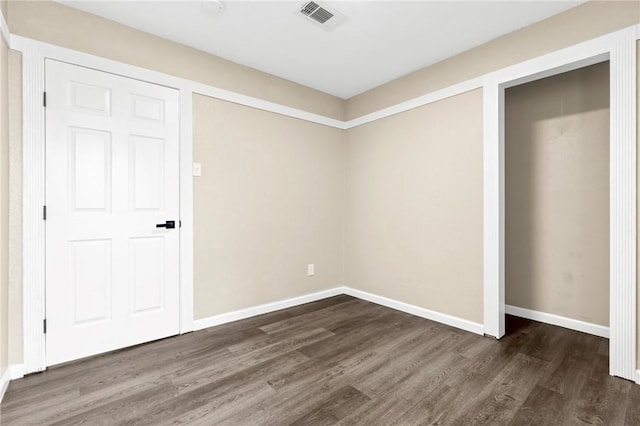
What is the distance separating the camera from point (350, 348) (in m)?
2.54

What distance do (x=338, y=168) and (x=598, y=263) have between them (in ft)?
9.56

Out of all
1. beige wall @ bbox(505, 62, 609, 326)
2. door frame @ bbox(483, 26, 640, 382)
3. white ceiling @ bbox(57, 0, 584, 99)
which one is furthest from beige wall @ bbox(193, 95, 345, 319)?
door frame @ bbox(483, 26, 640, 382)

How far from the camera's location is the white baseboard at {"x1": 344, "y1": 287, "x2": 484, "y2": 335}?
287 cm

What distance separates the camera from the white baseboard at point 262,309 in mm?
2955

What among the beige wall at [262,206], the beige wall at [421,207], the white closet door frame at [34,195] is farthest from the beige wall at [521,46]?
the white closet door frame at [34,195]

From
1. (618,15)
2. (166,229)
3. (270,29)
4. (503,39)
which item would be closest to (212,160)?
(166,229)

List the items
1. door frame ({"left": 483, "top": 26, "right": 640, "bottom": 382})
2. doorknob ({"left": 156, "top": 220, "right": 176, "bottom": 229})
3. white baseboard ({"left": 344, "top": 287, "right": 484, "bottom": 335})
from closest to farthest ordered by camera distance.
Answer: door frame ({"left": 483, "top": 26, "right": 640, "bottom": 382}) < doorknob ({"left": 156, "top": 220, "right": 176, "bottom": 229}) < white baseboard ({"left": 344, "top": 287, "right": 484, "bottom": 335})

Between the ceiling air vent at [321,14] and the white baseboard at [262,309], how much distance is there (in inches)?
111

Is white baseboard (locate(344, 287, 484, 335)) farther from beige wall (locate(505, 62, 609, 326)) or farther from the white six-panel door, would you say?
the white six-panel door

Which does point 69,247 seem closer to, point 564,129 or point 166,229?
point 166,229

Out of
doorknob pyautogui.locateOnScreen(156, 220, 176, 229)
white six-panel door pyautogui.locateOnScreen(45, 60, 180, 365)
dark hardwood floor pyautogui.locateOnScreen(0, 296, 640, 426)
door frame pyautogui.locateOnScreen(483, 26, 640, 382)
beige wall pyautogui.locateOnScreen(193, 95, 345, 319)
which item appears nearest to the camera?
dark hardwood floor pyautogui.locateOnScreen(0, 296, 640, 426)

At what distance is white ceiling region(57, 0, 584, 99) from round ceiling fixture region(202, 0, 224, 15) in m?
0.04

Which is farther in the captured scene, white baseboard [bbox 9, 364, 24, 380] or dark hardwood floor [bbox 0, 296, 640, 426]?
white baseboard [bbox 9, 364, 24, 380]

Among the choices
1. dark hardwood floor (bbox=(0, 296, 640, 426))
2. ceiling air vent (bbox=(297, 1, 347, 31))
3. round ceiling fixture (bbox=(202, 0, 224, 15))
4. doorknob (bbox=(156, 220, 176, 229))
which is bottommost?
dark hardwood floor (bbox=(0, 296, 640, 426))
